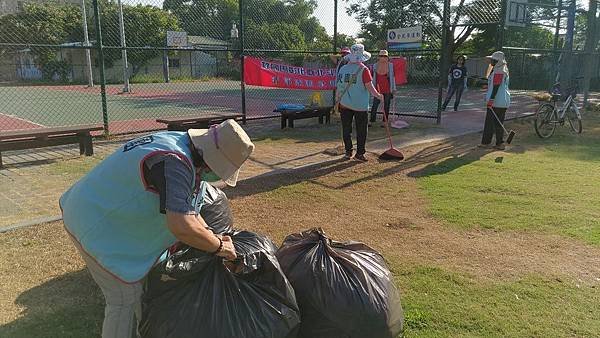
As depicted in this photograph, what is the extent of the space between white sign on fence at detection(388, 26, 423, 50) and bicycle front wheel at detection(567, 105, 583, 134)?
3.58 metres

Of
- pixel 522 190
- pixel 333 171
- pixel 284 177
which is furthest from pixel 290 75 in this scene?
pixel 522 190

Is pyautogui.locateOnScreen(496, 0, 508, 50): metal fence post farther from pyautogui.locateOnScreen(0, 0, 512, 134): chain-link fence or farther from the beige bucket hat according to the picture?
the beige bucket hat

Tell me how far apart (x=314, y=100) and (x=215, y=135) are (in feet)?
32.9

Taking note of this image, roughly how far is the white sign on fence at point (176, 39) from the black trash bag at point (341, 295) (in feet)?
30.2

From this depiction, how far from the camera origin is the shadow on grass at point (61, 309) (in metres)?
2.95

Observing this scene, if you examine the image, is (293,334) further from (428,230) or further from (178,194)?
(428,230)

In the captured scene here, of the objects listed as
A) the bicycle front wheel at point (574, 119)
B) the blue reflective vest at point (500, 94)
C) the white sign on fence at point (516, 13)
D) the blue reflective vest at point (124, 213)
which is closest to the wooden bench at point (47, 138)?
the blue reflective vest at point (124, 213)

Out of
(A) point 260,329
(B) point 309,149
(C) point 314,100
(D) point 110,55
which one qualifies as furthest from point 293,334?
(D) point 110,55

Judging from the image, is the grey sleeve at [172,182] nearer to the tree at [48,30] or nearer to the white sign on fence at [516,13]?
the white sign on fence at [516,13]

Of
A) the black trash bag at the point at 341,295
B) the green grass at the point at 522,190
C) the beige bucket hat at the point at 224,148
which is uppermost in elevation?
the beige bucket hat at the point at 224,148

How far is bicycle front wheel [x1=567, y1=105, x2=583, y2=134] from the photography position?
10742 millimetres

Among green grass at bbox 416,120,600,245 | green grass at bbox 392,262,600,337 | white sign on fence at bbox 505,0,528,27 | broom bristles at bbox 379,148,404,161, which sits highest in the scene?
white sign on fence at bbox 505,0,528,27

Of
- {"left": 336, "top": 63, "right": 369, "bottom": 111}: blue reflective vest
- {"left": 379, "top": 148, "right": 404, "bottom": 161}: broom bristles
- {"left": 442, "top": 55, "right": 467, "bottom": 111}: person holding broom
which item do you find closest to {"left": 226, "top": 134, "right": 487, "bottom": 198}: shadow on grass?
{"left": 379, "top": 148, "right": 404, "bottom": 161}: broom bristles

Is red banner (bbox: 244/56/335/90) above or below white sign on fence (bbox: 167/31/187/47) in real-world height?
below
